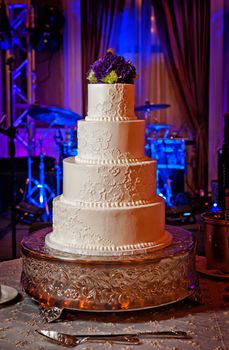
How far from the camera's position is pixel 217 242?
3.44 meters

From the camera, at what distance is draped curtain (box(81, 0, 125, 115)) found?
8.86 metres

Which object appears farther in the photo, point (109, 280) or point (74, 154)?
point (74, 154)

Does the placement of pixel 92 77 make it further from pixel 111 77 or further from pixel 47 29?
pixel 47 29

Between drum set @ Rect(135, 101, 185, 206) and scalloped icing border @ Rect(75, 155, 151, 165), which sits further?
drum set @ Rect(135, 101, 185, 206)

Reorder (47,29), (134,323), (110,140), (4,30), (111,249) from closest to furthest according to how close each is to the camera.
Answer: (134,323)
(111,249)
(110,140)
(4,30)
(47,29)

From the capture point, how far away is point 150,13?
Answer: 8.80 metres

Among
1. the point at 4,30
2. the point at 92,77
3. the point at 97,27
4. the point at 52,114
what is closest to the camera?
the point at 92,77

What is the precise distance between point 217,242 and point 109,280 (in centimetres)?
88

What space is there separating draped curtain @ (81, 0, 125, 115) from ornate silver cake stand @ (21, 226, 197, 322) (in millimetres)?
6265

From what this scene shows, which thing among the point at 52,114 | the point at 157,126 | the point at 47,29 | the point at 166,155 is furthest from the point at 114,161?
the point at 47,29

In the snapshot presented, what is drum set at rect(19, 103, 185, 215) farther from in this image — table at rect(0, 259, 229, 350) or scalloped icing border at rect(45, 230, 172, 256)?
table at rect(0, 259, 229, 350)

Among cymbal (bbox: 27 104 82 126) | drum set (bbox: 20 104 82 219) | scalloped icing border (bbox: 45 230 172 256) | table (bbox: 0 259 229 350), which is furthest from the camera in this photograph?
drum set (bbox: 20 104 82 219)

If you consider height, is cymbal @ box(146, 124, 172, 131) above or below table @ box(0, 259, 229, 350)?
above

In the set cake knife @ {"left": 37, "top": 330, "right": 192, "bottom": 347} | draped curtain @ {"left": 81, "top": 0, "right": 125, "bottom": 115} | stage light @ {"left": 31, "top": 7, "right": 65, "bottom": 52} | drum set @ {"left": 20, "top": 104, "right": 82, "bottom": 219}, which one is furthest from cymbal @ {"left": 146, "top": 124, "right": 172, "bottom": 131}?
cake knife @ {"left": 37, "top": 330, "right": 192, "bottom": 347}
